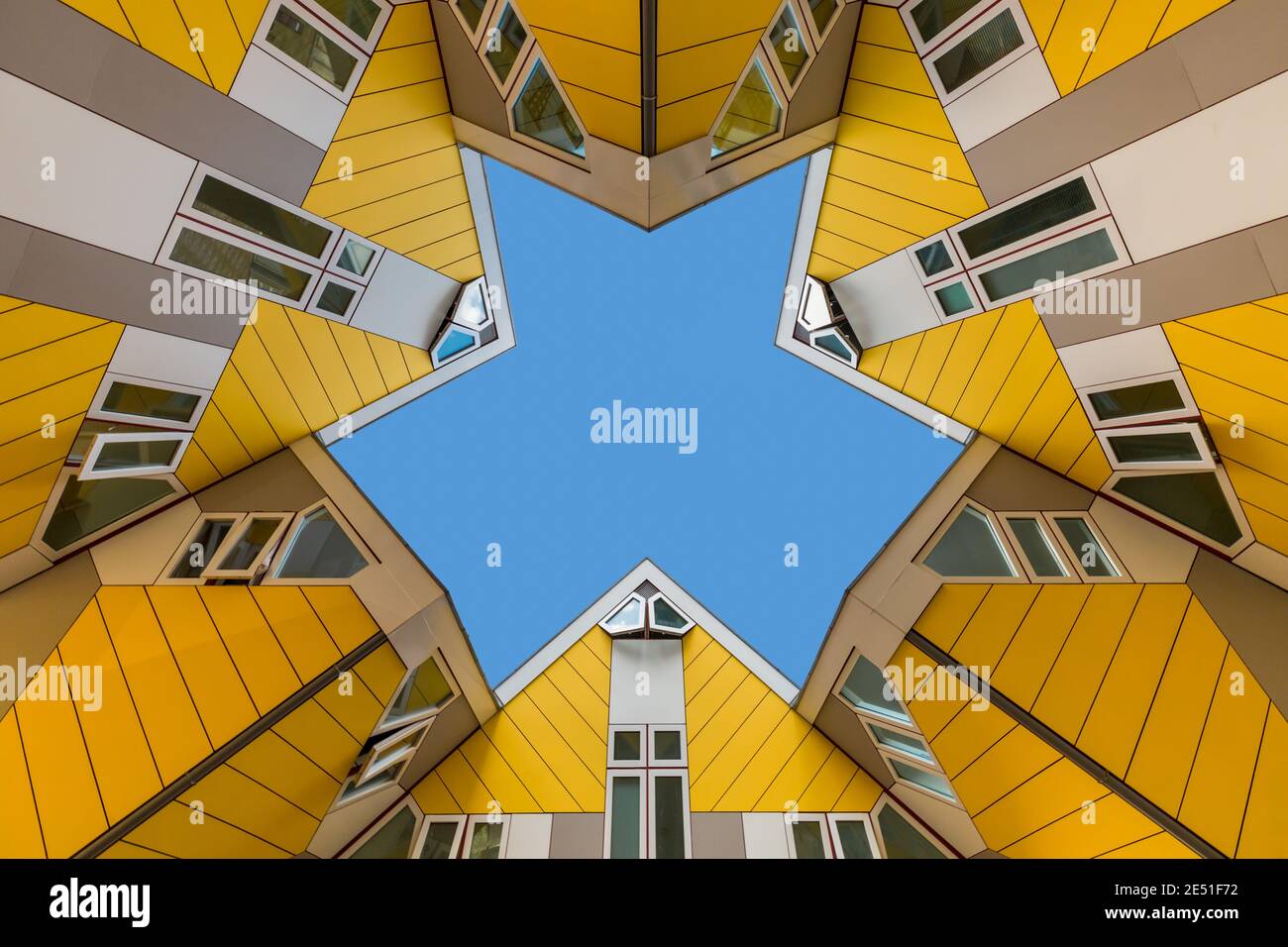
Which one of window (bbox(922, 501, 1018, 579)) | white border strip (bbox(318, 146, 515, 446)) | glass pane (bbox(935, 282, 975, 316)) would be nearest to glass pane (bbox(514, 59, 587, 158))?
white border strip (bbox(318, 146, 515, 446))

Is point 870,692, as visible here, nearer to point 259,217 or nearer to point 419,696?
point 419,696

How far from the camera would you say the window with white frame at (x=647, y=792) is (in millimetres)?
10820

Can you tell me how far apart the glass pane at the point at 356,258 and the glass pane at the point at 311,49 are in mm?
2074

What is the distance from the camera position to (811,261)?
1273 cm

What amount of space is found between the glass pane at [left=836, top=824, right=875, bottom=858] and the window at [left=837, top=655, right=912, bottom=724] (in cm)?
198

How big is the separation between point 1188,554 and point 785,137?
7594 millimetres

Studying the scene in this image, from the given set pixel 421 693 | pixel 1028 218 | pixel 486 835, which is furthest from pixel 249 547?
pixel 1028 218

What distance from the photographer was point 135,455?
8531mm

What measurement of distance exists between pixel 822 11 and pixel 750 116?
1.44m

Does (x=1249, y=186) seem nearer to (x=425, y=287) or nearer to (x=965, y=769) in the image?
(x=965, y=769)

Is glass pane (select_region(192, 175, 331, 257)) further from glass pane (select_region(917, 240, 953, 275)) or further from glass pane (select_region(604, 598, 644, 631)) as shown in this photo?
Answer: glass pane (select_region(604, 598, 644, 631))

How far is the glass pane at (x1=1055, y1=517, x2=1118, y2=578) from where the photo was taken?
8594 mm
